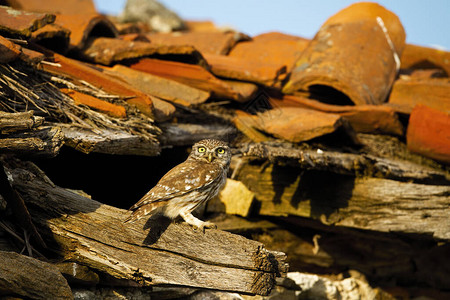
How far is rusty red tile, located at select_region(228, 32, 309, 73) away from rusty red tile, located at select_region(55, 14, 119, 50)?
7.11ft

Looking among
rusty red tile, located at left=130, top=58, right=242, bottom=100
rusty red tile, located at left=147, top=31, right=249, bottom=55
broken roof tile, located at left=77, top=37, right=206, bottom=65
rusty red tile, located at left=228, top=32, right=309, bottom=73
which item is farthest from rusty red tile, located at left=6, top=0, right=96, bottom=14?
rusty red tile, located at left=130, top=58, right=242, bottom=100

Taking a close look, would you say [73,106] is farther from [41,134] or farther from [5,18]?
[5,18]

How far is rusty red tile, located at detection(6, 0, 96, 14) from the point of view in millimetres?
9150

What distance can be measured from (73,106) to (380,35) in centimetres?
506

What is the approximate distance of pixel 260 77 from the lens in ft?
20.3

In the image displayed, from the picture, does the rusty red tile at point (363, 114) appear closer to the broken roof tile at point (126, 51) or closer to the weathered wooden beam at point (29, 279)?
the broken roof tile at point (126, 51)

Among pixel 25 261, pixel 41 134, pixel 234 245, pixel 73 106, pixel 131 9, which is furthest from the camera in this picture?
pixel 131 9

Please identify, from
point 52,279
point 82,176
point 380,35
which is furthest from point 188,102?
point 380,35

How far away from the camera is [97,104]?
4617mm

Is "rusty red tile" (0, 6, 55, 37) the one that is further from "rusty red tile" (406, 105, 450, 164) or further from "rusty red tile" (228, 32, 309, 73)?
"rusty red tile" (406, 105, 450, 164)

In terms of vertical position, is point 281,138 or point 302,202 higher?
point 281,138

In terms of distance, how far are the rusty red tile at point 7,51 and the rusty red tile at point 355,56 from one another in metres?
3.61

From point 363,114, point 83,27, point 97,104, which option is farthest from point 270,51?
point 97,104

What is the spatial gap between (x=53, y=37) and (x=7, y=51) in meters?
1.22
